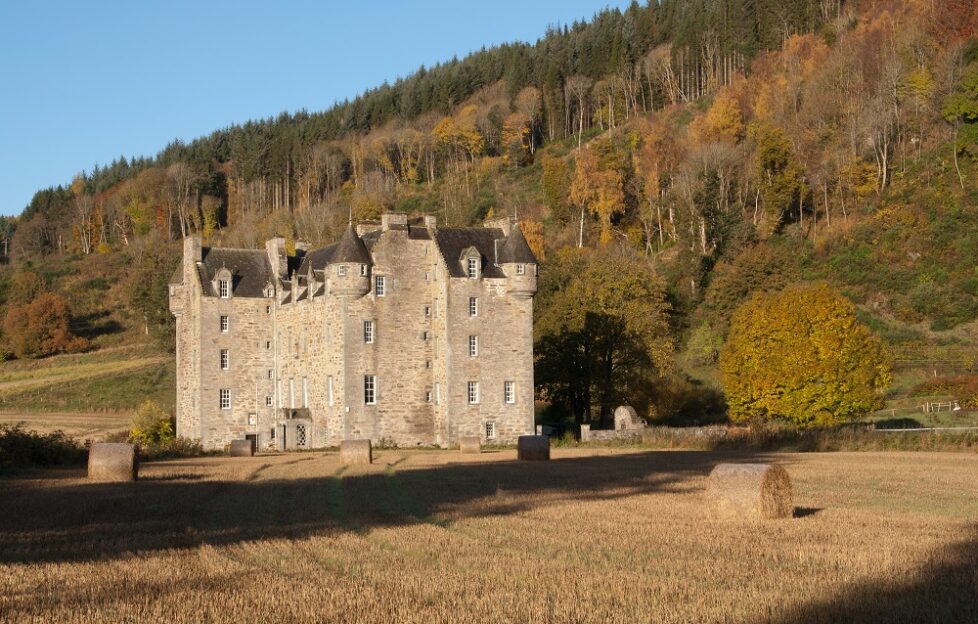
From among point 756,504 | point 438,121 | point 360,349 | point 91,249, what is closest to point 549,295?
point 360,349

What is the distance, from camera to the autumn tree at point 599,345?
7262 cm

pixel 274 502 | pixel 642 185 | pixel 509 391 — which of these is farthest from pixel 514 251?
pixel 642 185

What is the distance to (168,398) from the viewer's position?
91250mm

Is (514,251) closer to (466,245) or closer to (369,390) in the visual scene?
(466,245)

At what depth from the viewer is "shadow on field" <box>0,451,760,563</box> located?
17656 mm

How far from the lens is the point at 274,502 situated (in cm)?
2369

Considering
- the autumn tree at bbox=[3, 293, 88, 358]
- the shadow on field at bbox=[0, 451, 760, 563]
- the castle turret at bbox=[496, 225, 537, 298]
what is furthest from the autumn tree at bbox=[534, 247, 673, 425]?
the autumn tree at bbox=[3, 293, 88, 358]

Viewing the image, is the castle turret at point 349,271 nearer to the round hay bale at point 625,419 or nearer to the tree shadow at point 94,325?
the round hay bale at point 625,419

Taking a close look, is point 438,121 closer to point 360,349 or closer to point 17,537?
point 360,349

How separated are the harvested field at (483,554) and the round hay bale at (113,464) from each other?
1.19m

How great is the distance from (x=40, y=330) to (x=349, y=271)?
5865 centimetres

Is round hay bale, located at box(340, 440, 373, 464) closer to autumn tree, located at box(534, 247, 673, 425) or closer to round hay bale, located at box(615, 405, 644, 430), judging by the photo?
round hay bale, located at box(615, 405, 644, 430)

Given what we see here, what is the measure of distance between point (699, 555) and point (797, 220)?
8449 centimetres

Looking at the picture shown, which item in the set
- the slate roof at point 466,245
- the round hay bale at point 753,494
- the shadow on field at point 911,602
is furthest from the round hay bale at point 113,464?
the slate roof at point 466,245
